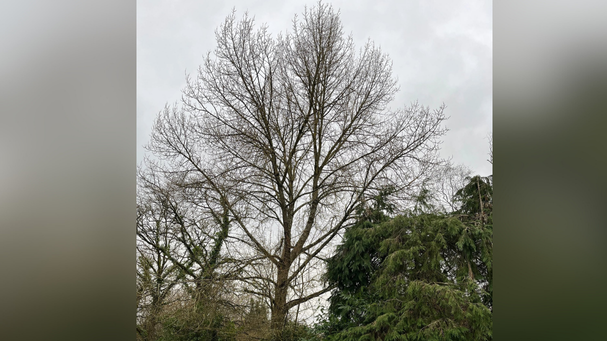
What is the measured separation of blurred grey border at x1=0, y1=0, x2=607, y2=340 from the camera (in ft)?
2.36

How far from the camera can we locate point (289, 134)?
414 centimetres
